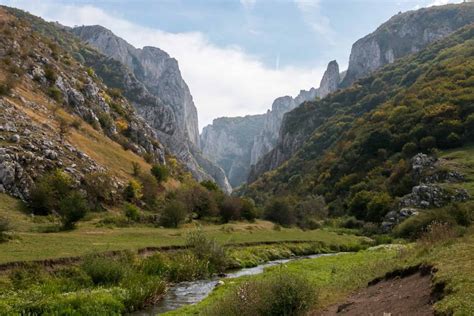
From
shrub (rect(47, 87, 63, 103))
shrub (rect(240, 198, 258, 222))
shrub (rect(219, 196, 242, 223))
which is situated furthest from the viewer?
shrub (rect(47, 87, 63, 103))

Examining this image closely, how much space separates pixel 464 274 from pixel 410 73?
191 metres

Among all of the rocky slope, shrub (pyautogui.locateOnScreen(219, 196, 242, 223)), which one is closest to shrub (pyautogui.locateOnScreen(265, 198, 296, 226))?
shrub (pyautogui.locateOnScreen(219, 196, 242, 223))

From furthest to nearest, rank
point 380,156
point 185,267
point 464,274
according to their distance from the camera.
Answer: point 380,156 → point 185,267 → point 464,274

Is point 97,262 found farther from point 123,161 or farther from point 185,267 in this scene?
point 123,161

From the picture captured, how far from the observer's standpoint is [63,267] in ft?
95.5

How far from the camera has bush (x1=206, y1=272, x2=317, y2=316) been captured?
52.1 ft

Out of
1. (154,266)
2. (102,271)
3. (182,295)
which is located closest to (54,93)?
(154,266)

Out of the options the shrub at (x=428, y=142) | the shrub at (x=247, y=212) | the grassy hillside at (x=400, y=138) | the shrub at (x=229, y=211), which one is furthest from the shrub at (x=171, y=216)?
the shrub at (x=428, y=142)

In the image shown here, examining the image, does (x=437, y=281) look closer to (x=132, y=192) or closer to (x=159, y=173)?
(x=132, y=192)

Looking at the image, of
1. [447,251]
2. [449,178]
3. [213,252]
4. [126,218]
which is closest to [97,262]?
[213,252]

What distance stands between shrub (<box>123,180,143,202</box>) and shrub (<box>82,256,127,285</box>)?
47288 mm

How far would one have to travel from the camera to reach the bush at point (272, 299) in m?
15.9

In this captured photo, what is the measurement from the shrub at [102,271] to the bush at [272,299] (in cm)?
1452

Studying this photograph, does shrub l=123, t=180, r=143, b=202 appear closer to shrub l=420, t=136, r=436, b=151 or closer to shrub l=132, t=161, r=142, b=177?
shrub l=132, t=161, r=142, b=177
